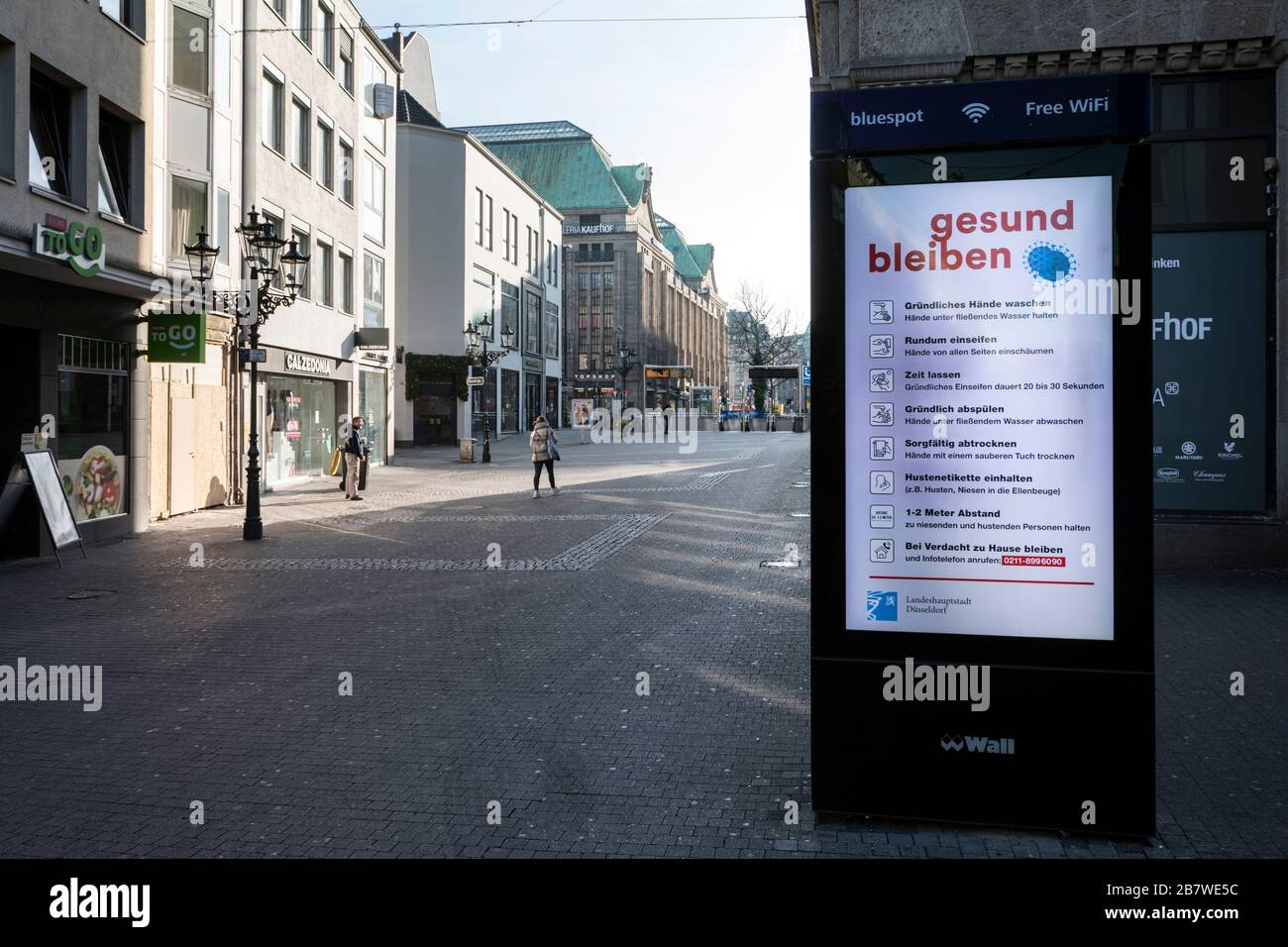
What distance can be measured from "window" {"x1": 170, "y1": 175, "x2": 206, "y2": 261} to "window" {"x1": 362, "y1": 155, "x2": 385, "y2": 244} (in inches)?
496

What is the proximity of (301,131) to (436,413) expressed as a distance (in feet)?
78.3

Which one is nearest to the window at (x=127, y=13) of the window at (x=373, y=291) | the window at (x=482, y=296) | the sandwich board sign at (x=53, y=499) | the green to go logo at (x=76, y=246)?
the green to go logo at (x=76, y=246)

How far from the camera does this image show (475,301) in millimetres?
53594

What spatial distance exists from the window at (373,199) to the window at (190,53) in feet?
39.8

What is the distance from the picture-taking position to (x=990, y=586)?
4.59m

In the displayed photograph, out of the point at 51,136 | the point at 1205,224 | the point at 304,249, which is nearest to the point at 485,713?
the point at 1205,224

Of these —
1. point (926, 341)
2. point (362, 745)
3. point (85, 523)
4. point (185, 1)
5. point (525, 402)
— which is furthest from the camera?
point (525, 402)

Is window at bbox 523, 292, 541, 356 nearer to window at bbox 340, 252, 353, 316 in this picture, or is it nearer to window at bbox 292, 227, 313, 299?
window at bbox 340, 252, 353, 316

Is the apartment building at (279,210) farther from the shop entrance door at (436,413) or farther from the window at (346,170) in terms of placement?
the shop entrance door at (436,413)

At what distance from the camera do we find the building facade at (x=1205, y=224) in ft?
37.5

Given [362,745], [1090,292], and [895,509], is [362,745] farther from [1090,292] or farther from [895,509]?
[1090,292]

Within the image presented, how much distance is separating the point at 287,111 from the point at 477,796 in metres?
23.7

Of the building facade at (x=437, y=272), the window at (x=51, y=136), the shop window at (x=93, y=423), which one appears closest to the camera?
the window at (x=51, y=136)
